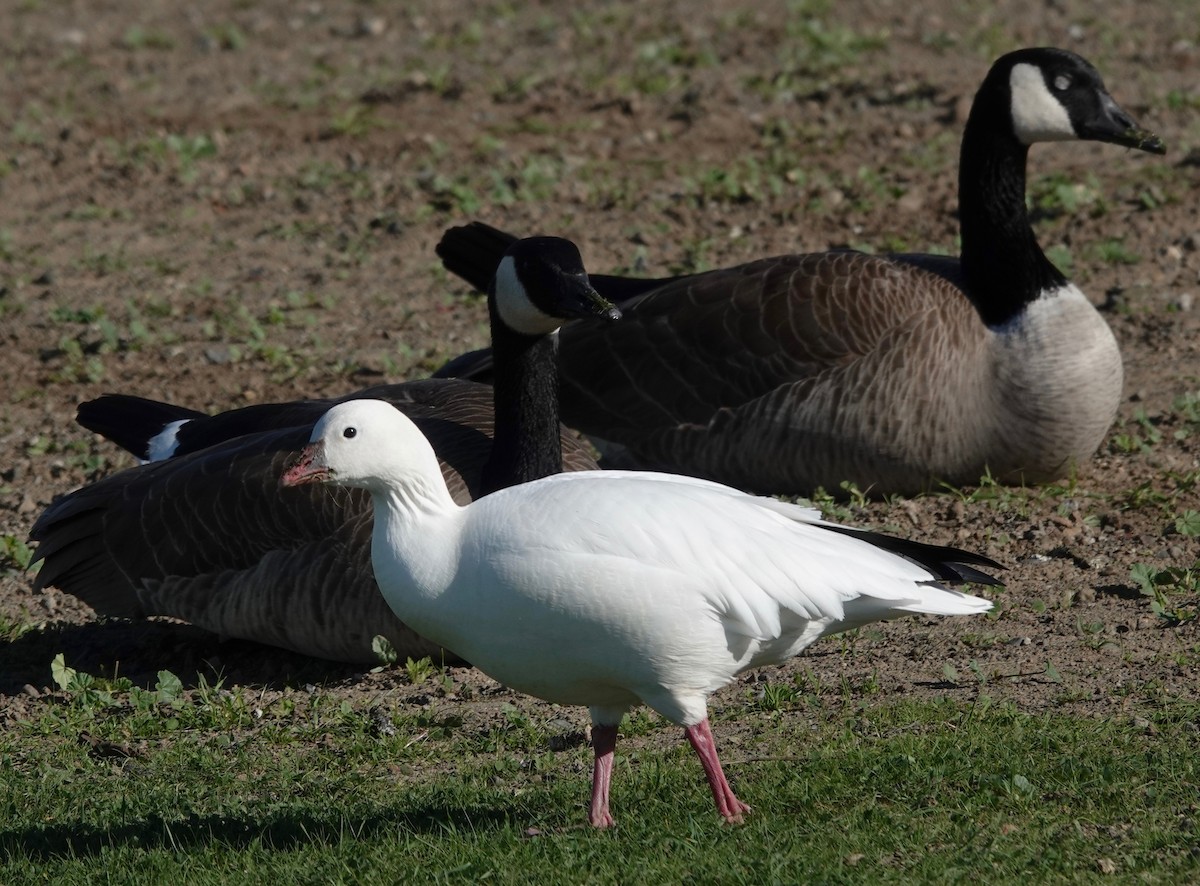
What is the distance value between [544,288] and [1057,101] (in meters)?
3.25

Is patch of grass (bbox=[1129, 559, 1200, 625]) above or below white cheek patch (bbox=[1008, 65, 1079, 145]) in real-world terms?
below

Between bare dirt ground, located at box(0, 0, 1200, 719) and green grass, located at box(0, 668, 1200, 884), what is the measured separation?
15.1 inches

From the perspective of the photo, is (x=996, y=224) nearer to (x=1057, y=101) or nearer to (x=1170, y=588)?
(x=1057, y=101)

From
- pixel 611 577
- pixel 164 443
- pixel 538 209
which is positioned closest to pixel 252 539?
pixel 164 443

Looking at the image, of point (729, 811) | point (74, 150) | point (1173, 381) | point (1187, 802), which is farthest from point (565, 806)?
point (74, 150)

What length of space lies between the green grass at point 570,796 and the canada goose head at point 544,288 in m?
1.46

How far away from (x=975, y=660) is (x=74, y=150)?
989 cm

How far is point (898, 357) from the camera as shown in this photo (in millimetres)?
8008

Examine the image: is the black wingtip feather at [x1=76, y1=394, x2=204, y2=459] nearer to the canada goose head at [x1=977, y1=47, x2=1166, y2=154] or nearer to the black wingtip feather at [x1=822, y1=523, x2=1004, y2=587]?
the black wingtip feather at [x1=822, y1=523, x2=1004, y2=587]

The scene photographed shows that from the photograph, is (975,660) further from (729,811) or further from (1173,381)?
(1173,381)

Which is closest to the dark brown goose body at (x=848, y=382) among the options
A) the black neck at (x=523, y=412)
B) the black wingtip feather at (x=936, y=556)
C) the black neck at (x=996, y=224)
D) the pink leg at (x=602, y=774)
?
the black neck at (x=996, y=224)

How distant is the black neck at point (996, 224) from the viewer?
806 cm

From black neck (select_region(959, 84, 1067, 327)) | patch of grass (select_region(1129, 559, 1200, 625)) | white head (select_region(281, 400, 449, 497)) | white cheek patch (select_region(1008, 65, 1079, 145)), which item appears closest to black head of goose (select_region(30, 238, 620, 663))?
white head (select_region(281, 400, 449, 497))

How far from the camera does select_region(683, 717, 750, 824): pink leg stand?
15.8 feet
